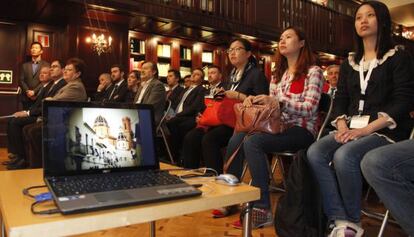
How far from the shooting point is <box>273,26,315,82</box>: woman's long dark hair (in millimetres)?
2078

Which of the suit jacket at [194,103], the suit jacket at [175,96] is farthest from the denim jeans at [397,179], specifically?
the suit jacket at [175,96]

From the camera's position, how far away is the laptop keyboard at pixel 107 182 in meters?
0.79

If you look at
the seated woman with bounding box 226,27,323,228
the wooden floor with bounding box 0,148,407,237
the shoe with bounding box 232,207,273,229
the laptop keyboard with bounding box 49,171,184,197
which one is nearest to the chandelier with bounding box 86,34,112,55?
the seated woman with bounding box 226,27,323,228

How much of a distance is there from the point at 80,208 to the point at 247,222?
0.44 metres

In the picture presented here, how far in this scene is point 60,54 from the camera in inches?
229

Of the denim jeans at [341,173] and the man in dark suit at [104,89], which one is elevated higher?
the man in dark suit at [104,89]

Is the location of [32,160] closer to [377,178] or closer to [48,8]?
[48,8]

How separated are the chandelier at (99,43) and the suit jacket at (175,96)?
186 cm

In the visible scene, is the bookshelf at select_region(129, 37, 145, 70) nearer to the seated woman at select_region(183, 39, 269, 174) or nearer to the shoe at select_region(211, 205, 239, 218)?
the seated woman at select_region(183, 39, 269, 174)

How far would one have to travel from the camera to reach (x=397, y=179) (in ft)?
4.16

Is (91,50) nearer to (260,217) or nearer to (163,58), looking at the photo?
(163,58)

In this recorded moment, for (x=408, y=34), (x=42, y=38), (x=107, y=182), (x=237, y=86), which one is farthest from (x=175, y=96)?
(x=408, y=34)

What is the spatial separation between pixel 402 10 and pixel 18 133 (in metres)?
10.1

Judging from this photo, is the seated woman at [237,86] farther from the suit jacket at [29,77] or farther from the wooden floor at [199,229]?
the suit jacket at [29,77]
